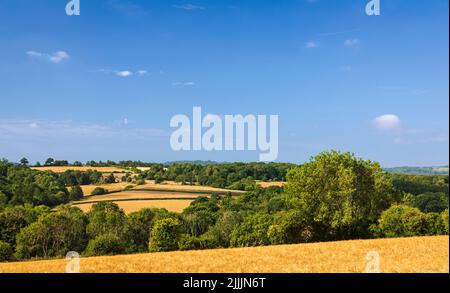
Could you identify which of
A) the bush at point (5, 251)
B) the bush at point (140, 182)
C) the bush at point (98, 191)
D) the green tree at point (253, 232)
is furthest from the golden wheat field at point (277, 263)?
the bush at point (140, 182)

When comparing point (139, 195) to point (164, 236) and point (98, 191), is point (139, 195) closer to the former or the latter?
point (98, 191)

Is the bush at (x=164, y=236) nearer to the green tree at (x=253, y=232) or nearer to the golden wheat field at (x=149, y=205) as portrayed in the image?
the green tree at (x=253, y=232)

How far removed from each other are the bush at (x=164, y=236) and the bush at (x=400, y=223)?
35309 millimetres

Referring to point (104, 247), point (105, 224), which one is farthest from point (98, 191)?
point (104, 247)

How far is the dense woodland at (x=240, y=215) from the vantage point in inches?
1903

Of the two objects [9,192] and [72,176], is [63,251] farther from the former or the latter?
[72,176]

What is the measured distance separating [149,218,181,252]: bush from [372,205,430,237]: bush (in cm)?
3531

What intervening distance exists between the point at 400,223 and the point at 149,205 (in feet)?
233

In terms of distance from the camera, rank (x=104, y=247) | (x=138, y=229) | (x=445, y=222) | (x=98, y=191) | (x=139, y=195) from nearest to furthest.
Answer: (x=445, y=222) < (x=104, y=247) < (x=138, y=229) < (x=139, y=195) < (x=98, y=191)

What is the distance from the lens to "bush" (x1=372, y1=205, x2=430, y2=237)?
165 feet

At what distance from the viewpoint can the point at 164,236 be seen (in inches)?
2741
